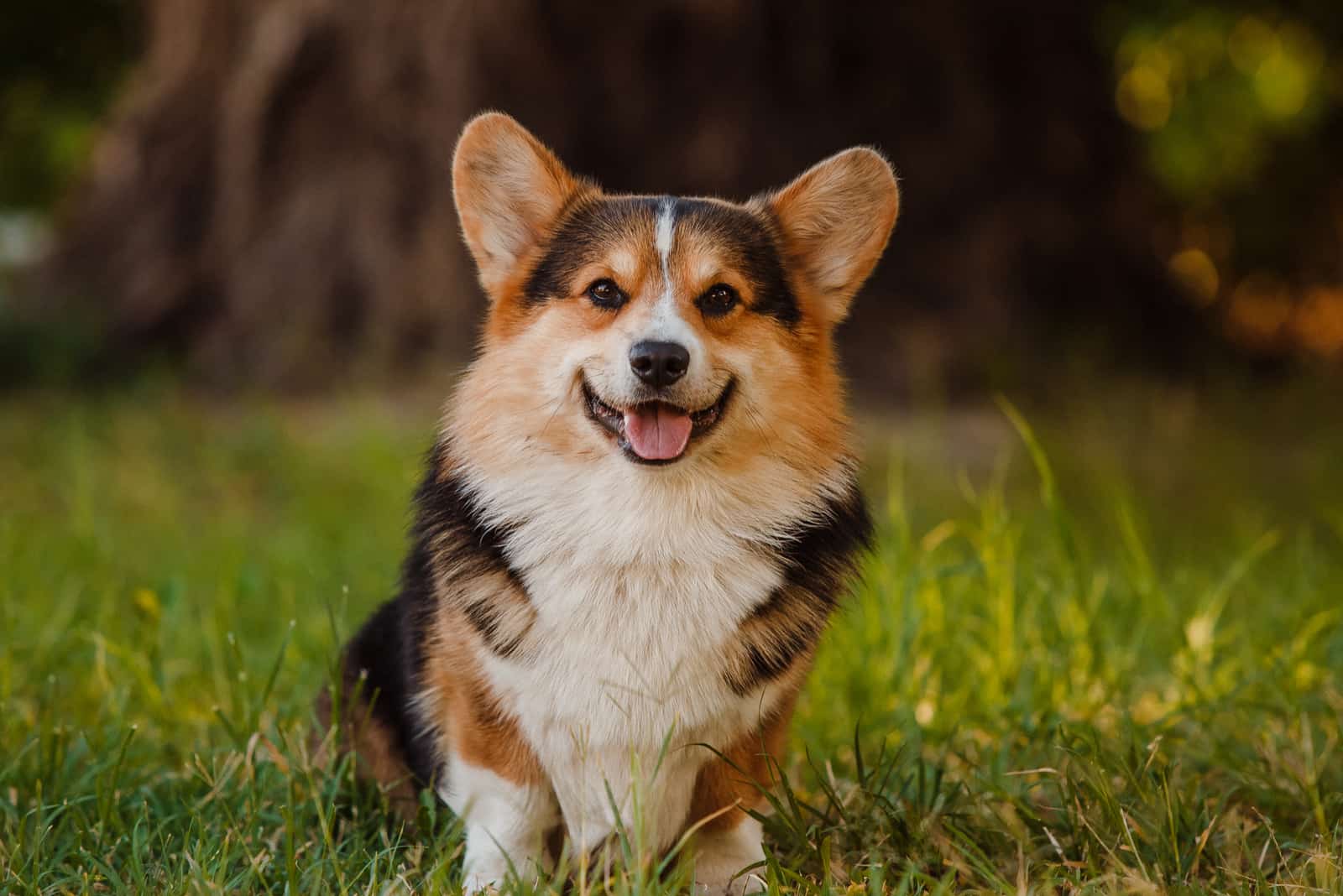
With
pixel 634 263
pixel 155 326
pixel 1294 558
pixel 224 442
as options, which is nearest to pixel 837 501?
pixel 634 263

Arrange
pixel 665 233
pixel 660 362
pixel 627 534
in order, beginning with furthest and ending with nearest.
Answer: pixel 665 233
pixel 627 534
pixel 660 362

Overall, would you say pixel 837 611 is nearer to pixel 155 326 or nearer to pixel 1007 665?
pixel 1007 665

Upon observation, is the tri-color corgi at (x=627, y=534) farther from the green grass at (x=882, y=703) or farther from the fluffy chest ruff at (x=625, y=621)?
the green grass at (x=882, y=703)

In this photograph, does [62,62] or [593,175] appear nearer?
[593,175]

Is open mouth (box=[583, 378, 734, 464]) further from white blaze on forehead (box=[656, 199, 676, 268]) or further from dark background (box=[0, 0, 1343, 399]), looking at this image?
dark background (box=[0, 0, 1343, 399])

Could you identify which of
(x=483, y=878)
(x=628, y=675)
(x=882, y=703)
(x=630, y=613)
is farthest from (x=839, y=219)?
(x=483, y=878)

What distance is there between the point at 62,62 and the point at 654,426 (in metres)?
12.0

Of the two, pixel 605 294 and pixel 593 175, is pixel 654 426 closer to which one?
pixel 605 294

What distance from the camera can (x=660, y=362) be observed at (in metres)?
2.74

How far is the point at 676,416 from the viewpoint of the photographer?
2848mm

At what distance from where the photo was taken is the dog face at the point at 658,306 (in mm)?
2838

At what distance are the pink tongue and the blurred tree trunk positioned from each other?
5.22m

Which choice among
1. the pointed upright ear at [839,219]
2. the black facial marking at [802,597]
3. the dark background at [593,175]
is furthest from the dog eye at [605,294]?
the dark background at [593,175]

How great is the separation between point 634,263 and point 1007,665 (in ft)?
5.56
